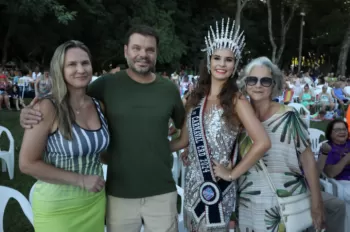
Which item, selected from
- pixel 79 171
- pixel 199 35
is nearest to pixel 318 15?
pixel 199 35

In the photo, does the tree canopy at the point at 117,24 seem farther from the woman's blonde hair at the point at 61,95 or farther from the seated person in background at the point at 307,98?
the woman's blonde hair at the point at 61,95

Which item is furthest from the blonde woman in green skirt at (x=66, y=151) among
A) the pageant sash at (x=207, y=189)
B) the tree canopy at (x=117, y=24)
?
the tree canopy at (x=117, y=24)

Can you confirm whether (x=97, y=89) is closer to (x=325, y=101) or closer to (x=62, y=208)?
(x=62, y=208)

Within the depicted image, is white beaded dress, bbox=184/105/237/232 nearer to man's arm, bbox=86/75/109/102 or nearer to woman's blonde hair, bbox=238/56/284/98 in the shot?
woman's blonde hair, bbox=238/56/284/98

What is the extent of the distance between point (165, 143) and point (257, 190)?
2.01ft

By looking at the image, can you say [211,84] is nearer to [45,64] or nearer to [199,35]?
[45,64]

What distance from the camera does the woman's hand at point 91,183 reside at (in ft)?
6.72

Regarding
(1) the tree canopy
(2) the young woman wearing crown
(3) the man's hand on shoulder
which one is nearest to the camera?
(3) the man's hand on shoulder

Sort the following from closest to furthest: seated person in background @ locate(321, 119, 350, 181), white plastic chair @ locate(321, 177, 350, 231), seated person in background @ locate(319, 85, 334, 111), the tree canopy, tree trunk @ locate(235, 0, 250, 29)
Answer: white plastic chair @ locate(321, 177, 350, 231) → seated person in background @ locate(321, 119, 350, 181) → seated person in background @ locate(319, 85, 334, 111) → the tree canopy → tree trunk @ locate(235, 0, 250, 29)

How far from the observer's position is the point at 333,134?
385 centimetres

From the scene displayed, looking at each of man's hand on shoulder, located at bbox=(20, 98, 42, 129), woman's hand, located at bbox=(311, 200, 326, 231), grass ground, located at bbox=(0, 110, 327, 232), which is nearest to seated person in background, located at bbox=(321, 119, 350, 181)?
Result: woman's hand, located at bbox=(311, 200, 326, 231)

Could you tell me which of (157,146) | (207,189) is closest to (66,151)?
(157,146)

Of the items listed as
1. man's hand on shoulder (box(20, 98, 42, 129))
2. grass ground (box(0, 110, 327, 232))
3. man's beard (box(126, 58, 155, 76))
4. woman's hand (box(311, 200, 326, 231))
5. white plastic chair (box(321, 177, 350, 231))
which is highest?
man's beard (box(126, 58, 155, 76))

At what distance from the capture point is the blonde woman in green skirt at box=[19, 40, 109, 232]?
1975 mm
